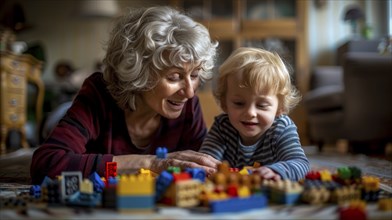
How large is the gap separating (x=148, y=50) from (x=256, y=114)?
0.32 m

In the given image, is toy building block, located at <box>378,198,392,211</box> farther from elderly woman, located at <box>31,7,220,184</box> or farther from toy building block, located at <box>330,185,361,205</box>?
elderly woman, located at <box>31,7,220,184</box>

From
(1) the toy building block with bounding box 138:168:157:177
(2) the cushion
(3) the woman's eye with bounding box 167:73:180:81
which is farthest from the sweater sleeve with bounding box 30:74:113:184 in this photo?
(2) the cushion

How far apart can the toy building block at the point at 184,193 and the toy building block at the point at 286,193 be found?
13cm

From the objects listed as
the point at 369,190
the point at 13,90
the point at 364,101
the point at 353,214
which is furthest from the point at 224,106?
the point at 13,90

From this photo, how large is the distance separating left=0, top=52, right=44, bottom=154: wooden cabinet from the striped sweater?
208 centimetres

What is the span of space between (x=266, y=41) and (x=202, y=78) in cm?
307

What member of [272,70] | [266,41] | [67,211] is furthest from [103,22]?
[67,211]

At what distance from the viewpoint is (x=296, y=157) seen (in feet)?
4.04

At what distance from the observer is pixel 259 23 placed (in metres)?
4.50

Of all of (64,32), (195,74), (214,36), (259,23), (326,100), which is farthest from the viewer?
(64,32)

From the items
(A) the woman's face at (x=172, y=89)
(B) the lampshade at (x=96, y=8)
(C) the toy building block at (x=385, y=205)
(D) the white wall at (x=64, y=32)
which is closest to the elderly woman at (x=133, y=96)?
(A) the woman's face at (x=172, y=89)

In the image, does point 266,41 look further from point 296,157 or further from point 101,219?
point 101,219

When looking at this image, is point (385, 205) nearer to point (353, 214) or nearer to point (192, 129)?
point (353, 214)

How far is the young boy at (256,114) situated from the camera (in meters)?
1.27
